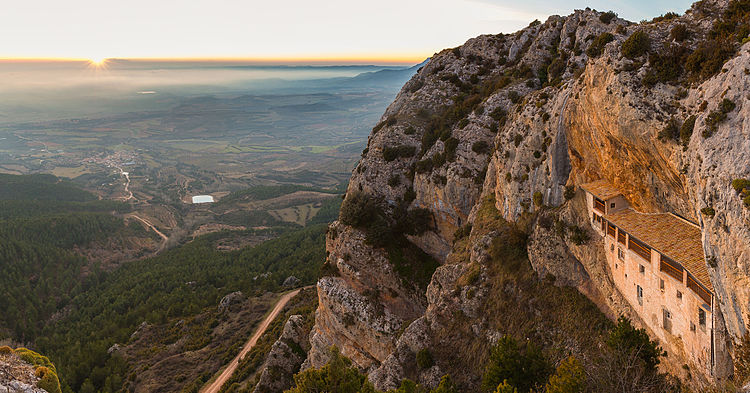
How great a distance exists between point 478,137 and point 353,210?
14953 mm

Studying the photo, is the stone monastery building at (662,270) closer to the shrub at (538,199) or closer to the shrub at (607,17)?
the shrub at (538,199)

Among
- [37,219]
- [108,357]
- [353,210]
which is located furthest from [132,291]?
[353,210]

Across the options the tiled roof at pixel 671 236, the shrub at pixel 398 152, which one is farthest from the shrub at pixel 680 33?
the shrub at pixel 398 152

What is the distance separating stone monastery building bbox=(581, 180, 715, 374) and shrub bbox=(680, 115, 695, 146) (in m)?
4.32

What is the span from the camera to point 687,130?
17.7 meters

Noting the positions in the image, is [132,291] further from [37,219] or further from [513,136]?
[513,136]

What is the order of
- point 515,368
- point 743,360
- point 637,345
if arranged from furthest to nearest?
point 515,368 → point 637,345 → point 743,360

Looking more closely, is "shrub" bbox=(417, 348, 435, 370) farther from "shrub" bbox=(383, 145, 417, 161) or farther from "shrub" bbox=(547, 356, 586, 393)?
"shrub" bbox=(383, 145, 417, 161)

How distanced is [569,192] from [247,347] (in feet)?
171

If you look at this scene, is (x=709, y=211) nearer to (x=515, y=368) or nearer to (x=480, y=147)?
(x=515, y=368)

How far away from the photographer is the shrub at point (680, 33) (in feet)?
73.0

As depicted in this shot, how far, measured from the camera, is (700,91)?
18672 millimetres

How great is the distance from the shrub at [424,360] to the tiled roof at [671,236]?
48.9ft

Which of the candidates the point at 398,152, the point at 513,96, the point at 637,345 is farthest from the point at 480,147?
the point at 637,345
